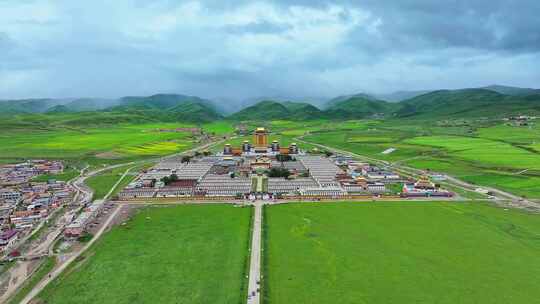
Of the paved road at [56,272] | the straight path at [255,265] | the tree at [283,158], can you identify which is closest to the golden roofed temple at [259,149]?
the tree at [283,158]

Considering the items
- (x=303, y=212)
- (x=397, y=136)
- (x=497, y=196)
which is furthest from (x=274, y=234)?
(x=397, y=136)

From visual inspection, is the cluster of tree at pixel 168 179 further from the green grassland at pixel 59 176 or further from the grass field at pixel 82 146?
the grass field at pixel 82 146

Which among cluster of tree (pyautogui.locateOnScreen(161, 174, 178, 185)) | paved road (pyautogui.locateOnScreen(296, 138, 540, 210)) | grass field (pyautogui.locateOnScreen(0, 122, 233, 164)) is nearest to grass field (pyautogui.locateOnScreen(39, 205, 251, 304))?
cluster of tree (pyautogui.locateOnScreen(161, 174, 178, 185))

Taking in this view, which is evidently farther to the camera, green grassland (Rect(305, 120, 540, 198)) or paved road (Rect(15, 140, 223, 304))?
green grassland (Rect(305, 120, 540, 198))

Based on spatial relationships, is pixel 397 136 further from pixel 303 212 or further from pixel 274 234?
pixel 274 234

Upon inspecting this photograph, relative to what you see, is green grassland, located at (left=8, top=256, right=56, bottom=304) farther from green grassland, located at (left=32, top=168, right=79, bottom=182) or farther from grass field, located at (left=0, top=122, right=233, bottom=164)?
grass field, located at (left=0, top=122, right=233, bottom=164)
